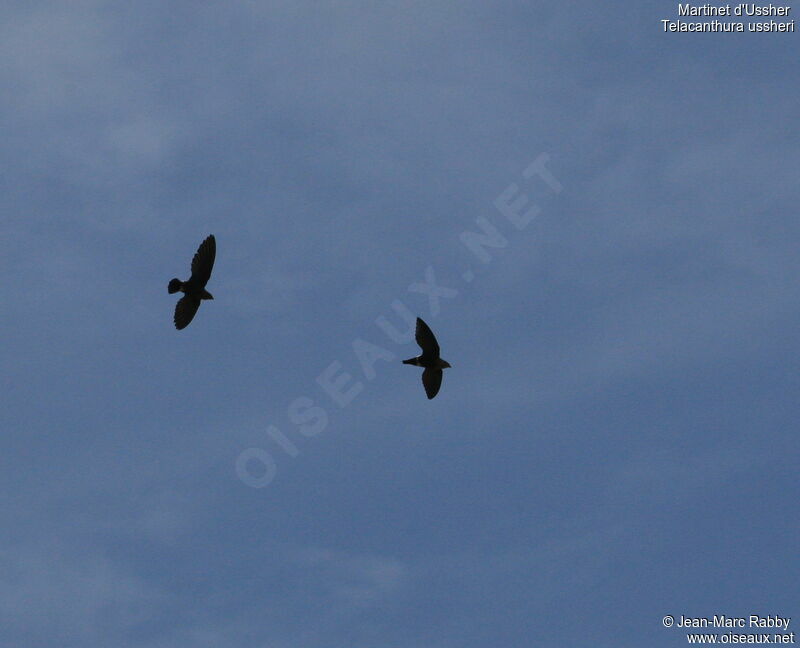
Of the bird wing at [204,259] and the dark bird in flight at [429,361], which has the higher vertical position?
the bird wing at [204,259]

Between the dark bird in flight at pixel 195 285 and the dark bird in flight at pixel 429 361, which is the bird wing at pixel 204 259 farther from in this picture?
the dark bird in flight at pixel 429 361

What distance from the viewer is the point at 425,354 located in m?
42.0

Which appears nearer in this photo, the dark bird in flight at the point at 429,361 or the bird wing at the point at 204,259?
the dark bird in flight at the point at 429,361

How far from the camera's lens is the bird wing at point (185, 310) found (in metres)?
42.5

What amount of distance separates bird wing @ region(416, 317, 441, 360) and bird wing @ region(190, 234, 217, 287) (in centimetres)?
859

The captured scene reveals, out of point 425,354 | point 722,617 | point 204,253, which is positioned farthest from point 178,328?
point 722,617

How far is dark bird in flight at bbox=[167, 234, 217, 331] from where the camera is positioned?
41656 mm

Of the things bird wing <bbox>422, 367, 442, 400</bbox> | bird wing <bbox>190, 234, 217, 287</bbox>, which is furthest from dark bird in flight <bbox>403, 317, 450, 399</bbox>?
bird wing <bbox>190, 234, 217, 287</bbox>

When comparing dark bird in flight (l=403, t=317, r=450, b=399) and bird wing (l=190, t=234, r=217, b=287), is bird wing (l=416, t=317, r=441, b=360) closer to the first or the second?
dark bird in flight (l=403, t=317, r=450, b=399)

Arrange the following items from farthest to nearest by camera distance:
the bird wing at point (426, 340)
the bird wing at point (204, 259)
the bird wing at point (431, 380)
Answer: the bird wing at point (431, 380) → the bird wing at point (204, 259) → the bird wing at point (426, 340)

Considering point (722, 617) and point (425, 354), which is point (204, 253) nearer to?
point (425, 354)

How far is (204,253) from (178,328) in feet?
10.7

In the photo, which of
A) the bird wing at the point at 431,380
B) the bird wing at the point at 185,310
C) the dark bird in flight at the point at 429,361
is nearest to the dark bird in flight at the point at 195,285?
the bird wing at the point at 185,310

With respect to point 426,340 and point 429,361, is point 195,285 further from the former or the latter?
point 429,361
